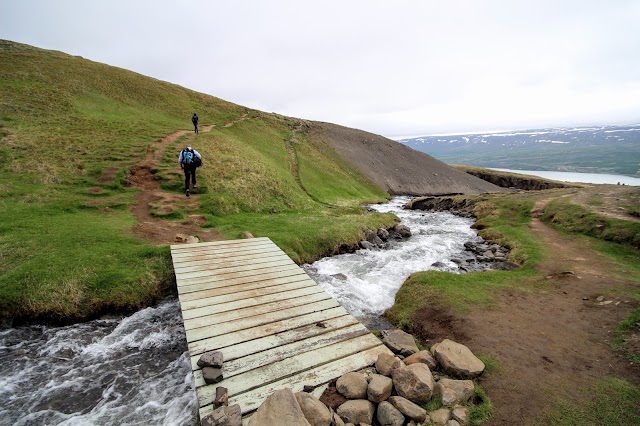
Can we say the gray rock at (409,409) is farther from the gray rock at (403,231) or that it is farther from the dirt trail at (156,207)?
the gray rock at (403,231)

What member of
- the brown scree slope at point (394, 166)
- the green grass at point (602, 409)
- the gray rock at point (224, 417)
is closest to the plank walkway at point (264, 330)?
the gray rock at point (224, 417)

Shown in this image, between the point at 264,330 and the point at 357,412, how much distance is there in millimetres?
3643

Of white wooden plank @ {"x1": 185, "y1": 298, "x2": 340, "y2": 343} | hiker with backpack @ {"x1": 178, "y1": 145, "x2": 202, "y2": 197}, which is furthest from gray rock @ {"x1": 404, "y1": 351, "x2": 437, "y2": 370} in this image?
hiker with backpack @ {"x1": 178, "y1": 145, "x2": 202, "y2": 197}

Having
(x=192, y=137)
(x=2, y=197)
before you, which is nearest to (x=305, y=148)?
(x=192, y=137)

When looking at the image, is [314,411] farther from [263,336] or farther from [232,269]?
[232,269]

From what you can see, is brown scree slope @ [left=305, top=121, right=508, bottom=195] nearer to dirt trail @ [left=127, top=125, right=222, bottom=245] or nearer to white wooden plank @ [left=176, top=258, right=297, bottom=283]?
dirt trail @ [left=127, top=125, right=222, bottom=245]

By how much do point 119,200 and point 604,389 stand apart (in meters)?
26.9

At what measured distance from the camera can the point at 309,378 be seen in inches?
271

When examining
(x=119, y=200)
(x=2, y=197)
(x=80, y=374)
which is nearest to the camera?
(x=80, y=374)

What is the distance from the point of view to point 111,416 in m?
7.47

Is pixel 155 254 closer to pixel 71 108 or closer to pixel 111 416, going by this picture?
pixel 111 416

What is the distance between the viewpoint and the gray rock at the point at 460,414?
239 inches

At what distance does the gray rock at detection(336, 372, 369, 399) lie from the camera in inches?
249

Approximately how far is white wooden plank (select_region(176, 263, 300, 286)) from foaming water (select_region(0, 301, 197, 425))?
5.08 ft
